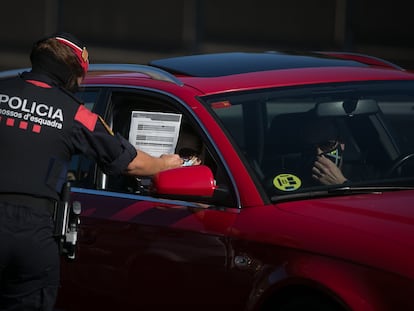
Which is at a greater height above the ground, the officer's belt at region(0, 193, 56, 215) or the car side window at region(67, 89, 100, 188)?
the car side window at region(67, 89, 100, 188)

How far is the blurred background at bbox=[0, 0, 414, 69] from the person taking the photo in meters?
31.1

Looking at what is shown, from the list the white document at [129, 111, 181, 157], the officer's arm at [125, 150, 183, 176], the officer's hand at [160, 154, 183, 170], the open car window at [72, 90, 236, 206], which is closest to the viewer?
the officer's arm at [125, 150, 183, 176]

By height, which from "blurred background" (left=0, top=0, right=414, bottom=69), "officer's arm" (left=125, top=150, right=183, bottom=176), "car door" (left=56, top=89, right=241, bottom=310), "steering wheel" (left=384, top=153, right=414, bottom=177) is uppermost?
"blurred background" (left=0, top=0, right=414, bottom=69)

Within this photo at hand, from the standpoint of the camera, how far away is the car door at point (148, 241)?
549cm

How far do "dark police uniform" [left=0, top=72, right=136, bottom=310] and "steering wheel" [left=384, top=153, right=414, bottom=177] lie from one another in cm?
144

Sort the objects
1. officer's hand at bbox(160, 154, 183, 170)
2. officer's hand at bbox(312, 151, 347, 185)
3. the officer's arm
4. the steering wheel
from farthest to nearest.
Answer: the steering wheel → officer's hand at bbox(312, 151, 347, 185) → officer's hand at bbox(160, 154, 183, 170) → the officer's arm

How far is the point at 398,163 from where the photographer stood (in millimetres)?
6031

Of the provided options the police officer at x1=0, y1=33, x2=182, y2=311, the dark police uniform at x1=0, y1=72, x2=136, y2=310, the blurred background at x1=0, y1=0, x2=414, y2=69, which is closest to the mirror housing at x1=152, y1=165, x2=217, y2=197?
the police officer at x1=0, y1=33, x2=182, y2=311

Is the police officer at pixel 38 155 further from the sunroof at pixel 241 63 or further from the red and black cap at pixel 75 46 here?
the sunroof at pixel 241 63

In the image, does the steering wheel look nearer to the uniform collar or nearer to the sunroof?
the sunroof

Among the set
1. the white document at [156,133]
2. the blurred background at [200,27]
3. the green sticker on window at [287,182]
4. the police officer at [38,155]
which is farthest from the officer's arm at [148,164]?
the blurred background at [200,27]

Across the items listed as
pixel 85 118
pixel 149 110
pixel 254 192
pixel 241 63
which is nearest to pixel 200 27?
pixel 241 63

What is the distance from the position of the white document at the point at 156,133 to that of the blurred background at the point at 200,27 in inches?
962

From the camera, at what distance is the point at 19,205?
16.3 feet
